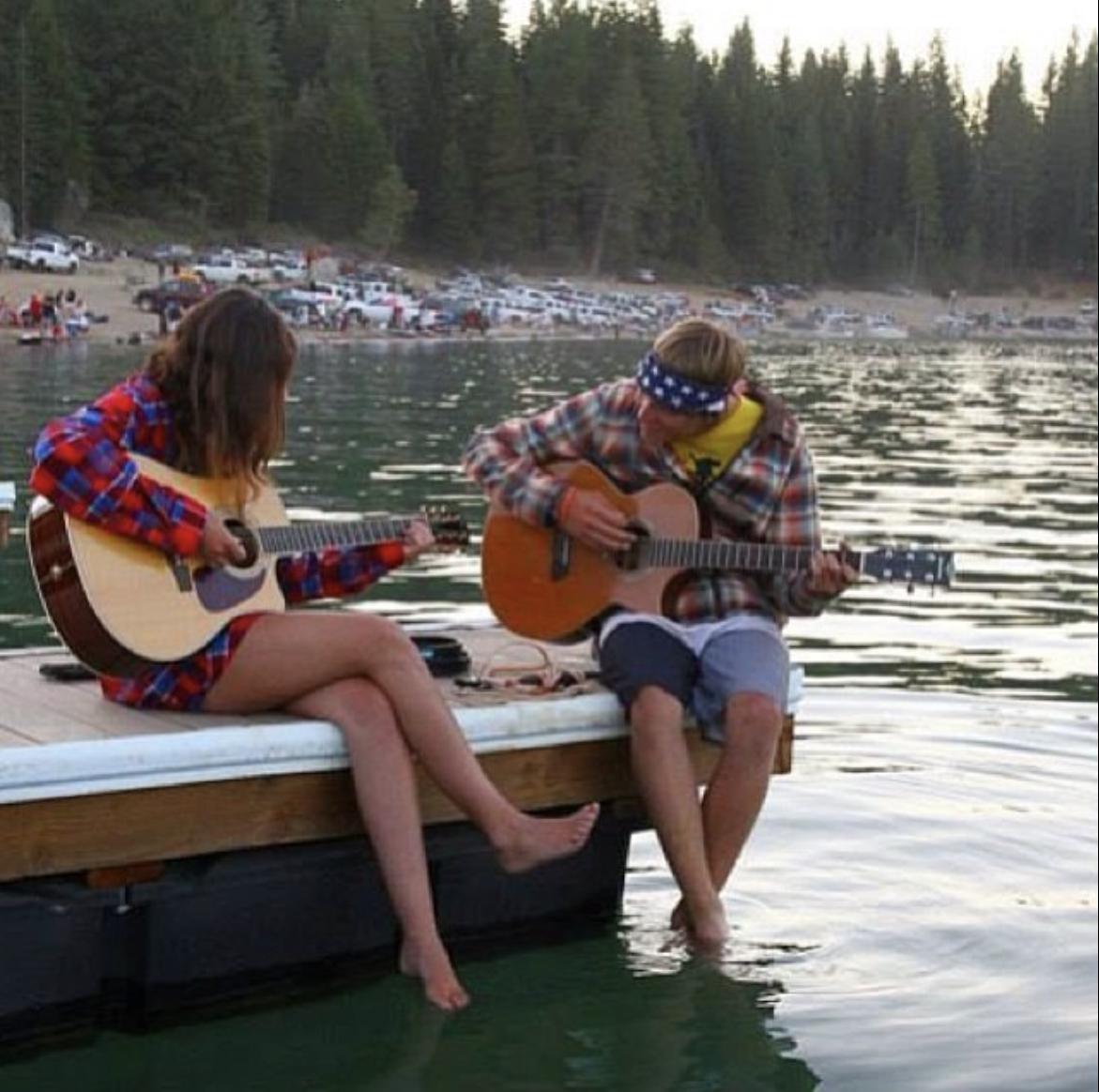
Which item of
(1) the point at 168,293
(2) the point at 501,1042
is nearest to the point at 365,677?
(2) the point at 501,1042

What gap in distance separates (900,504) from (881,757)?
11.6 meters

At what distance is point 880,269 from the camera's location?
121m

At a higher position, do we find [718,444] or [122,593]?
[718,444]

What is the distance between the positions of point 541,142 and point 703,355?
168 ft

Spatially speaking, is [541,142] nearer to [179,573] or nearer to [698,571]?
[698,571]

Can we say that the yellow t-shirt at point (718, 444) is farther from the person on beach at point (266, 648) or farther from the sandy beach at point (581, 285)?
the sandy beach at point (581, 285)

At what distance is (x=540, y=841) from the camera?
5410 mm

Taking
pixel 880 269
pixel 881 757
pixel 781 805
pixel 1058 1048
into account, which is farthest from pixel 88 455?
pixel 880 269

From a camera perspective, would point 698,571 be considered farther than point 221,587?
Yes

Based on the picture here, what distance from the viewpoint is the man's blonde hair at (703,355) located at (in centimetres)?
588

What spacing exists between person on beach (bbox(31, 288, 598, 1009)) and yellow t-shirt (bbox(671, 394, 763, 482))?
1.13 metres

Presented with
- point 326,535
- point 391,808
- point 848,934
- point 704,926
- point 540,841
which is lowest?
point 848,934

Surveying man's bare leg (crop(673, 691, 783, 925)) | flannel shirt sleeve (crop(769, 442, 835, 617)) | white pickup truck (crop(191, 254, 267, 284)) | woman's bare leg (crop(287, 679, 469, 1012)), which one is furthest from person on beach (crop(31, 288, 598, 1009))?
white pickup truck (crop(191, 254, 267, 284))

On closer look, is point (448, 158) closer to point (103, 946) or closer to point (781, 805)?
point (781, 805)
